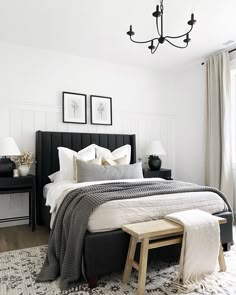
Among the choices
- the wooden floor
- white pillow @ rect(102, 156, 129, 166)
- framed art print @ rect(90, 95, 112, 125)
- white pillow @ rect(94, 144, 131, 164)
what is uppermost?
framed art print @ rect(90, 95, 112, 125)

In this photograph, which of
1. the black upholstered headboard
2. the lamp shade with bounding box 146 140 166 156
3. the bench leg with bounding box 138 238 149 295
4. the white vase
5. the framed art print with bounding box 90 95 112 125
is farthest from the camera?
the lamp shade with bounding box 146 140 166 156

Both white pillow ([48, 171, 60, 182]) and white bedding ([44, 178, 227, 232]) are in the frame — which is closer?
white bedding ([44, 178, 227, 232])

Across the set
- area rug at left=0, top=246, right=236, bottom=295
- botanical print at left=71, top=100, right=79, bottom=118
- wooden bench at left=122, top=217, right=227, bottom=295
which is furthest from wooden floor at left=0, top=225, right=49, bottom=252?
botanical print at left=71, top=100, right=79, bottom=118

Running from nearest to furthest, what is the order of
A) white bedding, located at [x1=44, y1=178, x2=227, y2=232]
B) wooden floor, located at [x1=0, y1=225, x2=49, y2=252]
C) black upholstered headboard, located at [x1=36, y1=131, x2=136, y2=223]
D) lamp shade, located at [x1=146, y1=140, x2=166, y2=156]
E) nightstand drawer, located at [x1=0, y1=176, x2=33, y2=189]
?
white bedding, located at [x1=44, y1=178, x2=227, y2=232]
wooden floor, located at [x1=0, y1=225, x2=49, y2=252]
nightstand drawer, located at [x1=0, y1=176, x2=33, y2=189]
black upholstered headboard, located at [x1=36, y1=131, x2=136, y2=223]
lamp shade, located at [x1=146, y1=140, x2=166, y2=156]

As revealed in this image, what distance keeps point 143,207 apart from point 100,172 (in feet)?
3.55

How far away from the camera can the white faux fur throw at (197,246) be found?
1.99 meters

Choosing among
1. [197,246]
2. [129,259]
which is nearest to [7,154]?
[129,259]

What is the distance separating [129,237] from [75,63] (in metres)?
3.22

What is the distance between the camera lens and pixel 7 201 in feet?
12.3

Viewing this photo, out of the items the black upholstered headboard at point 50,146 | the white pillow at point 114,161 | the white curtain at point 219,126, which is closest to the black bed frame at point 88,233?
the black upholstered headboard at point 50,146

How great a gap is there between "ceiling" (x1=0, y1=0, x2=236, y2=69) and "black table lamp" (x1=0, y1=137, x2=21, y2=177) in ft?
5.07

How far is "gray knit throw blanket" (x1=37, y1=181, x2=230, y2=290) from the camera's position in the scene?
200 cm

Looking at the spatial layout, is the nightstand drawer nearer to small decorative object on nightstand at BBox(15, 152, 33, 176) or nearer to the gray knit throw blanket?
small decorative object on nightstand at BBox(15, 152, 33, 176)

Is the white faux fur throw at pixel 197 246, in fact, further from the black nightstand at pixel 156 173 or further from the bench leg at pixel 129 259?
the black nightstand at pixel 156 173
